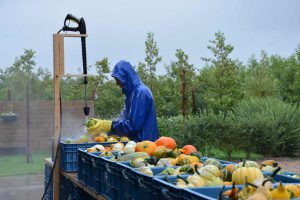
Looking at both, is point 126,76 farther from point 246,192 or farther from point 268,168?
point 246,192

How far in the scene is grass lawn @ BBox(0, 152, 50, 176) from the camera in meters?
14.1

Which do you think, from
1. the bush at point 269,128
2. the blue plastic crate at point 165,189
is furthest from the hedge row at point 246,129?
the blue plastic crate at point 165,189

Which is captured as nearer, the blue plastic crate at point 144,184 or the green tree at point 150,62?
the blue plastic crate at point 144,184

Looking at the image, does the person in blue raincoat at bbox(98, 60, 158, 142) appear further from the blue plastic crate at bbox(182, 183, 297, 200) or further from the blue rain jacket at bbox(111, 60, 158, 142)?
the blue plastic crate at bbox(182, 183, 297, 200)

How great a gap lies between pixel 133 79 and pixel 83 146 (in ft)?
3.61

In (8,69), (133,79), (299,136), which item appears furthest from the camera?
(8,69)

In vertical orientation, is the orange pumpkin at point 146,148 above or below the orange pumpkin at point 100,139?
above

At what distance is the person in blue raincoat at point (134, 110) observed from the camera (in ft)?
19.1

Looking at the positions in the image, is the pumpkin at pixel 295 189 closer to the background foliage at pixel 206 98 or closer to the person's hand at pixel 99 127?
the person's hand at pixel 99 127

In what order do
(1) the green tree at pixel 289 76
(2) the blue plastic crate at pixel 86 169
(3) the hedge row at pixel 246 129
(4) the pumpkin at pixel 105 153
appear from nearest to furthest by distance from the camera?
(4) the pumpkin at pixel 105 153 → (2) the blue plastic crate at pixel 86 169 → (3) the hedge row at pixel 246 129 → (1) the green tree at pixel 289 76

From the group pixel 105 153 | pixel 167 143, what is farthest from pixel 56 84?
pixel 167 143

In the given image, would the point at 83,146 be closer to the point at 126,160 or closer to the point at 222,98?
the point at 126,160

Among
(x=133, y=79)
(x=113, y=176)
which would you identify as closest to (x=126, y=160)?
(x=113, y=176)

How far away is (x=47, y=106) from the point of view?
62.7 ft
